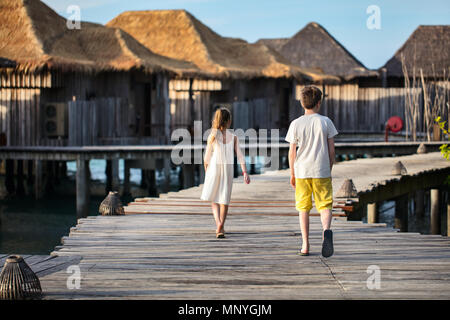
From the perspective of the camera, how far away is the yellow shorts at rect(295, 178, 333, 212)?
6211 mm

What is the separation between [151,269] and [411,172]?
901cm

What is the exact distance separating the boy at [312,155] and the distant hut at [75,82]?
14600 mm

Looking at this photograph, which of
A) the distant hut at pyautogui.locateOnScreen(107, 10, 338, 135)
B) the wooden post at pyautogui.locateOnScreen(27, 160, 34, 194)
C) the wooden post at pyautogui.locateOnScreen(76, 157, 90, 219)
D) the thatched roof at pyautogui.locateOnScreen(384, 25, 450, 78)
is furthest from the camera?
the thatched roof at pyautogui.locateOnScreen(384, 25, 450, 78)

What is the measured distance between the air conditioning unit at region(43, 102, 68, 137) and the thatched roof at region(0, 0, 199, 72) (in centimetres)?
117

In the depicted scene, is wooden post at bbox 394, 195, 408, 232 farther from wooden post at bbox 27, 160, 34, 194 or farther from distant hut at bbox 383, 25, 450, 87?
distant hut at bbox 383, 25, 450, 87

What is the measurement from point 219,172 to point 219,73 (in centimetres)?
1835

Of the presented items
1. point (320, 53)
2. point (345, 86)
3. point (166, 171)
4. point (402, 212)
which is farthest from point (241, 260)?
point (320, 53)

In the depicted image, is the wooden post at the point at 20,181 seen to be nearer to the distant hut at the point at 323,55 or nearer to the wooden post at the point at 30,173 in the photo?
the wooden post at the point at 30,173

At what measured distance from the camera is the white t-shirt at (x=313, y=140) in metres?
6.16

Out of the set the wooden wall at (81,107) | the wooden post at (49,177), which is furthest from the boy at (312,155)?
the wooden post at (49,177)

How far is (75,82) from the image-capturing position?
22.7 meters

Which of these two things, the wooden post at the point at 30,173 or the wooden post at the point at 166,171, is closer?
the wooden post at the point at 166,171

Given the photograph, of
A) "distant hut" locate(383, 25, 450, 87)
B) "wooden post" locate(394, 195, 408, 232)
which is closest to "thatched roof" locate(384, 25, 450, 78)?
"distant hut" locate(383, 25, 450, 87)
